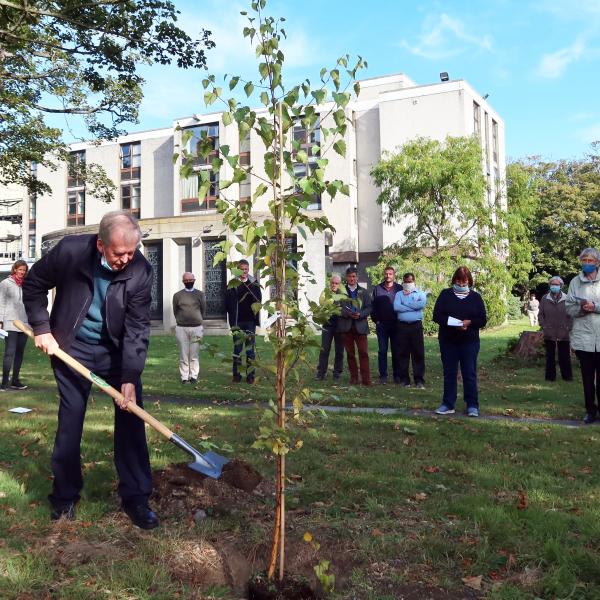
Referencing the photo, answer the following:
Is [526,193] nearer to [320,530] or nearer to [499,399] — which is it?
[499,399]

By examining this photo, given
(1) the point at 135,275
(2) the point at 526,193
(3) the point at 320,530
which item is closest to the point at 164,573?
(3) the point at 320,530

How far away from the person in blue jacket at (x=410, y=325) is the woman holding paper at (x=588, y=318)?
→ 332 centimetres

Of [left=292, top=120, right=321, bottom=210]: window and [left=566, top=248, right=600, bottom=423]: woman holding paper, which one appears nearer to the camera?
[left=292, top=120, right=321, bottom=210]: window

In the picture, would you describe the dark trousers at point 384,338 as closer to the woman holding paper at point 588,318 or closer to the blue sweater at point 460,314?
the blue sweater at point 460,314

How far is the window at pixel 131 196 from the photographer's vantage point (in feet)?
165

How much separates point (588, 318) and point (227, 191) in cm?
2305

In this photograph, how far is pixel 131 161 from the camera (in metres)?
50.4

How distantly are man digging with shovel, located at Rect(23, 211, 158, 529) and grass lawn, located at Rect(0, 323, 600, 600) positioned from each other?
278 millimetres

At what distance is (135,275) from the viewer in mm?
3963

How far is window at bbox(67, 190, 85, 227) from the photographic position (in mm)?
51656

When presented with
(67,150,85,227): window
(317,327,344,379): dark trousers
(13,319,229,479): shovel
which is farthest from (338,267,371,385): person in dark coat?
(67,150,85,227): window

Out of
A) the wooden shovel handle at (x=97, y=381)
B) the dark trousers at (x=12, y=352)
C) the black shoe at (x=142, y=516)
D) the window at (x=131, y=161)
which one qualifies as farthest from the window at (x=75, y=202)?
the black shoe at (x=142, y=516)

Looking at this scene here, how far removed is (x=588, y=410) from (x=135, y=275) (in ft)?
20.2

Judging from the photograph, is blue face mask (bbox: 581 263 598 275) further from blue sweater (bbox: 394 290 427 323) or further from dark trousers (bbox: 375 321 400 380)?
dark trousers (bbox: 375 321 400 380)
